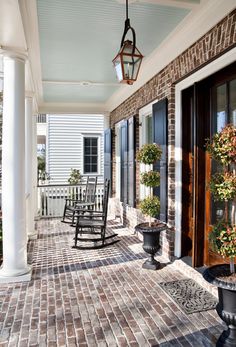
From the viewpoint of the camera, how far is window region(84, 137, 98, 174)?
38.4 feet

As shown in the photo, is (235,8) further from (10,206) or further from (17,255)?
(17,255)

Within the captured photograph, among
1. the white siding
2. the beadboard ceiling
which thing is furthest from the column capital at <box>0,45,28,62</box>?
the white siding

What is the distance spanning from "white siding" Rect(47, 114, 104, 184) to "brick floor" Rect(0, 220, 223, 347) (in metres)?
7.26

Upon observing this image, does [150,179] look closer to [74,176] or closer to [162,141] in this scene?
[162,141]

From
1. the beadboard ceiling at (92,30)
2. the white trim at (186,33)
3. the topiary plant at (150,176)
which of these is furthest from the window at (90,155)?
the topiary plant at (150,176)

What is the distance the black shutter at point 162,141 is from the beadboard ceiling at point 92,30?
84 centimetres

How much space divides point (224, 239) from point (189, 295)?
128 centimetres

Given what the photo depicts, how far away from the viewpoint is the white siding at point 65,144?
11.3 metres

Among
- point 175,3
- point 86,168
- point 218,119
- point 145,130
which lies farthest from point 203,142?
point 86,168

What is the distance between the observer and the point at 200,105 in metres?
3.47

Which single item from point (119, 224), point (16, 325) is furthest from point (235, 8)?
point (119, 224)

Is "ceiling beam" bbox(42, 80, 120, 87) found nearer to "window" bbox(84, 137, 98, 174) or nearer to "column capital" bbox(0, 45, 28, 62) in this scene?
"column capital" bbox(0, 45, 28, 62)

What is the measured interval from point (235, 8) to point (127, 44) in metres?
1.02

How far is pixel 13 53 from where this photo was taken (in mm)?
3398
